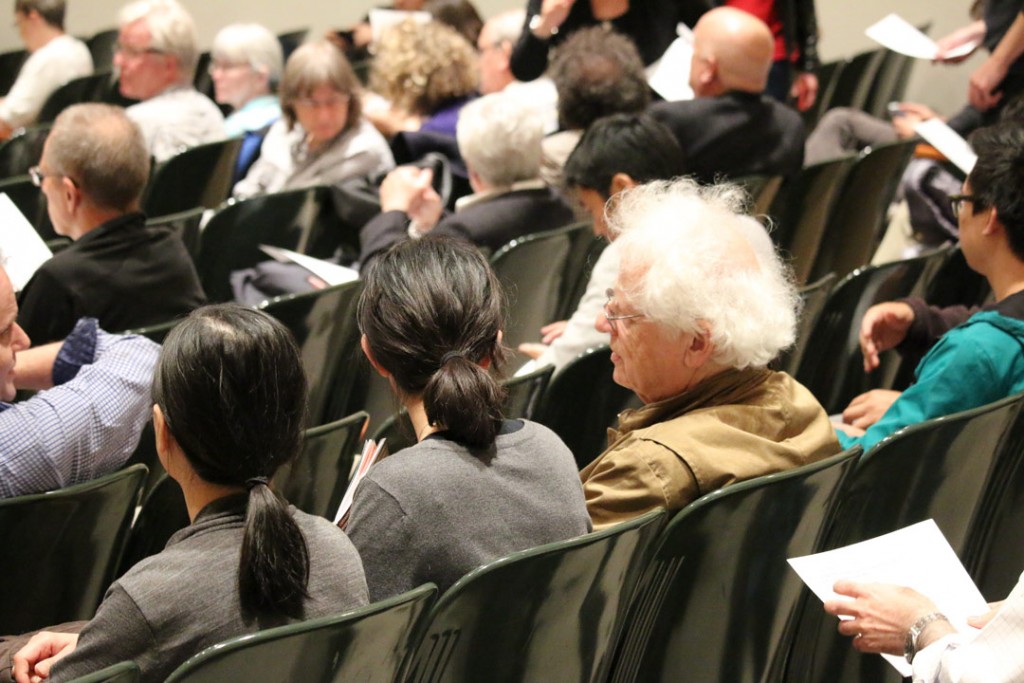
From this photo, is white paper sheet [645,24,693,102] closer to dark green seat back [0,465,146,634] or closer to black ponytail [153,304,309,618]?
dark green seat back [0,465,146,634]

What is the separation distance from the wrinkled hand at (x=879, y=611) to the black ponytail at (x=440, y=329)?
1.91 feet

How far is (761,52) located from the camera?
433 centimetres

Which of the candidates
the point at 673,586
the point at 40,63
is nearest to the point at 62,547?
the point at 673,586

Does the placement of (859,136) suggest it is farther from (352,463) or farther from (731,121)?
(352,463)

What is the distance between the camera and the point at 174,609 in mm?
1639

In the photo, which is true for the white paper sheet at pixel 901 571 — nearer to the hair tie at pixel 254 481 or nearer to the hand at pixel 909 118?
the hair tie at pixel 254 481

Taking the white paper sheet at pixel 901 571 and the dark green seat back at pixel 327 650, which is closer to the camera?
the dark green seat back at pixel 327 650

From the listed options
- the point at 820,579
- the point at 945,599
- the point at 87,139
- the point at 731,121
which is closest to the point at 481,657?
the point at 820,579

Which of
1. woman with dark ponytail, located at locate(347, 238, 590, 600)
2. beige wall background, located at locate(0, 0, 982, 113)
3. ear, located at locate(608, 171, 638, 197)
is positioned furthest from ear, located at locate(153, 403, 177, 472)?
beige wall background, located at locate(0, 0, 982, 113)

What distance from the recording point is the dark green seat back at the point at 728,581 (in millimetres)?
2055

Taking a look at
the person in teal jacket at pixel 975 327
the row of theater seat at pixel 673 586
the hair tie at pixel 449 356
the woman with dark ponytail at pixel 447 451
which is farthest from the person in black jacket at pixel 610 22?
the hair tie at pixel 449 356

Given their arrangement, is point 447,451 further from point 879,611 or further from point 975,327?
point 975,327

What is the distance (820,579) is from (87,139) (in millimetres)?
2107

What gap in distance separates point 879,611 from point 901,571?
0.11 metres
